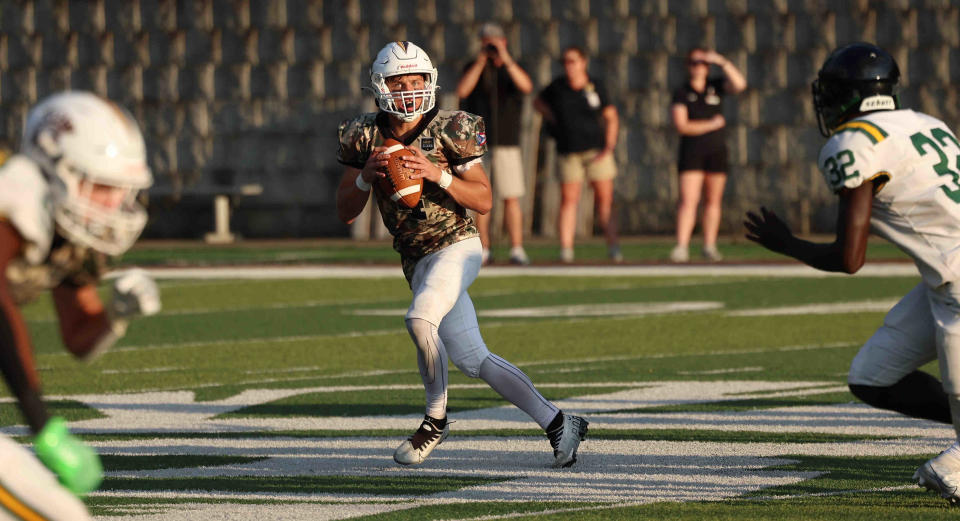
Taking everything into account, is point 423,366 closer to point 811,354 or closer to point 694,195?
point 811,354

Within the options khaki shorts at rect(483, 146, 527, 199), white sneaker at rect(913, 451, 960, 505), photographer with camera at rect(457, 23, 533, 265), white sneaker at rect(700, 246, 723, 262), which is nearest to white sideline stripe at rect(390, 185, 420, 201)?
white sneaker at rect(913, 451, 960, 505)

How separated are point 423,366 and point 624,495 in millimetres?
Result: 1129

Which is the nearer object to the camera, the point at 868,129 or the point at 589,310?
the point at 868,129

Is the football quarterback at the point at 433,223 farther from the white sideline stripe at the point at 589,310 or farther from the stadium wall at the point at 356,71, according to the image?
the stadium wall at the point at 356,71

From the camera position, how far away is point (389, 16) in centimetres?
1972

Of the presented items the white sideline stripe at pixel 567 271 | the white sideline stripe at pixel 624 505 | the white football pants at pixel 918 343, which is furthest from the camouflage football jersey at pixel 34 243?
the white sideline stripe at pixel 567 271

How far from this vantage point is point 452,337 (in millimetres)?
6387

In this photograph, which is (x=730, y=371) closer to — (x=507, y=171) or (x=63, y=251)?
(x=63, y=251)

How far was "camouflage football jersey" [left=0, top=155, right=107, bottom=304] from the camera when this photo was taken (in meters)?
3.81

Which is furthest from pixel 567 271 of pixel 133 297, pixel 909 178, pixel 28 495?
pixel 28 495

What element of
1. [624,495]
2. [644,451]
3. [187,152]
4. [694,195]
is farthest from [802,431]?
[187,152]

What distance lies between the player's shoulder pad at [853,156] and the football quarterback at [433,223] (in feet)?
4.84

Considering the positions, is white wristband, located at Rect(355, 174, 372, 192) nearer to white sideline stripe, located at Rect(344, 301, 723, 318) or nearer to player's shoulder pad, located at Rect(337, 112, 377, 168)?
player's shoulder pad, located at Rect(337, 112, 377, 168)

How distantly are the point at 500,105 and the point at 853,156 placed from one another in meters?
9.95
